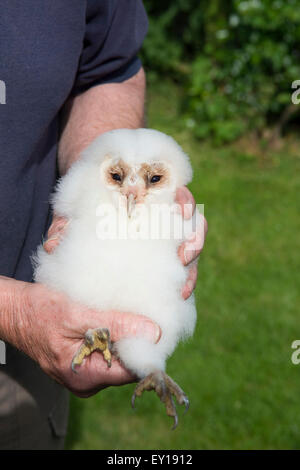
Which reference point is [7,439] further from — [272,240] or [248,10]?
[248,10]

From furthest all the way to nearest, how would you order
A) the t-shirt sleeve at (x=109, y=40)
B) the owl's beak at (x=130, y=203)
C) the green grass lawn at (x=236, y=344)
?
the green grass lawn at (x=236, y=344)
the t-shirt sleeve at (x=109, y=40)
the owl's beak at (x=130, y=203)

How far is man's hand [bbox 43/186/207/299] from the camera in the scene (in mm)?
2021

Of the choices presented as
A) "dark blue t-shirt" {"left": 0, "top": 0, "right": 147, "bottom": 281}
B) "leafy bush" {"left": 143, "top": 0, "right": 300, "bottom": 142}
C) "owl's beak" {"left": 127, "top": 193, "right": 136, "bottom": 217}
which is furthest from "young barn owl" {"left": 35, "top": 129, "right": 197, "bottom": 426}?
"leafy bush" {"left": 143, "top": 0, "right": 300, "bottom": 142}

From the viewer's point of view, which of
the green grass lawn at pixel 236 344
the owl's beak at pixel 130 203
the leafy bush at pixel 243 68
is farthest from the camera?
the leafy bush at pixel 243 68

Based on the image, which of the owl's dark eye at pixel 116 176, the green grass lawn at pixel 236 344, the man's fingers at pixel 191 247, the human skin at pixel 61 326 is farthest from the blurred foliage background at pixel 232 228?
the owl's dark eye at pixel 116 176

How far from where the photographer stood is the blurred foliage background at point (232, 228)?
12.3ft

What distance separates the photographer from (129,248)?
6.31ft

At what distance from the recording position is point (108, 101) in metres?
2.53

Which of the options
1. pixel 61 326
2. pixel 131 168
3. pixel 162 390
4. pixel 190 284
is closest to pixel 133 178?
pixel 131 168

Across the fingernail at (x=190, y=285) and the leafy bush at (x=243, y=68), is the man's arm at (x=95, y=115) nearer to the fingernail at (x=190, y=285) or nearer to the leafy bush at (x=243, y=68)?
the fingernail at (x=190, y=285)

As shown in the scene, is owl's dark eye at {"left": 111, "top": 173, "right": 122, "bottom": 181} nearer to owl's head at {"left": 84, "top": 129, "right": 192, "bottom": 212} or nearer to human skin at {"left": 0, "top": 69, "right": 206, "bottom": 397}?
owl's head at {"left": 84, "top": 129, "right": 192, "bottom": 212}

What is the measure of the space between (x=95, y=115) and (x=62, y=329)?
3.44 feet

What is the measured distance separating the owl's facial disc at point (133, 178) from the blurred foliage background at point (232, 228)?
2166mm

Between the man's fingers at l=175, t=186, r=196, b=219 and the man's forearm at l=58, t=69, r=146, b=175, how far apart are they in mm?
517
